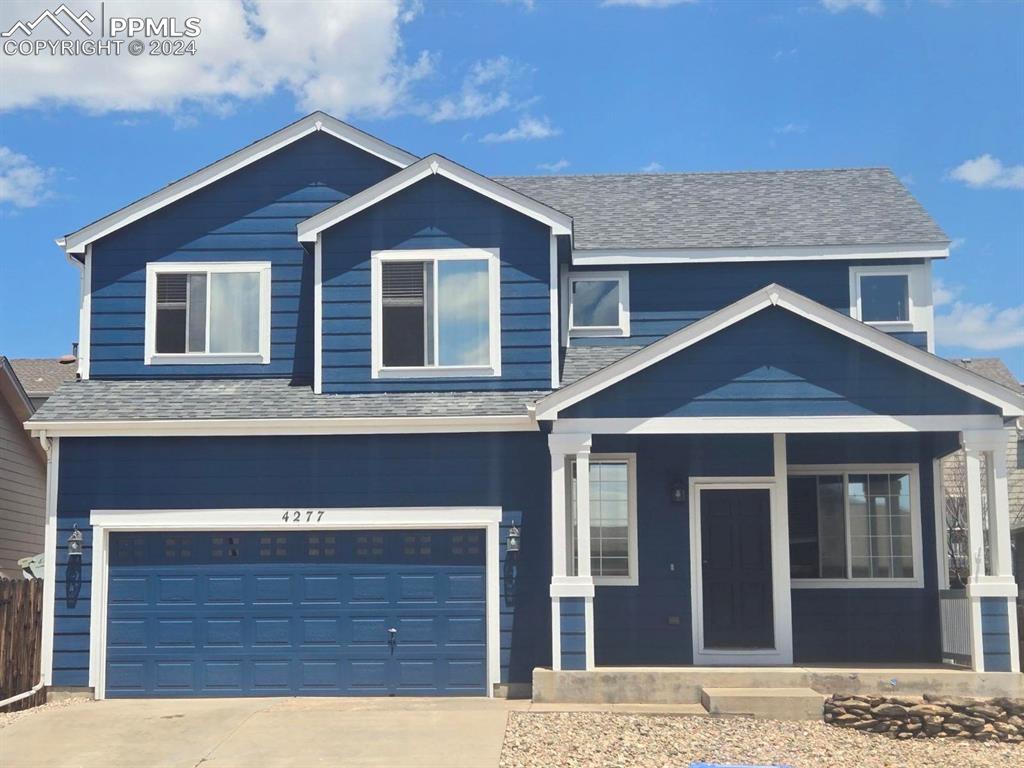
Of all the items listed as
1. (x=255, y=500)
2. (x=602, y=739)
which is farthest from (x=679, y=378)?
(x=255, y=500)

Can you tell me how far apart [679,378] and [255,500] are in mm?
5199

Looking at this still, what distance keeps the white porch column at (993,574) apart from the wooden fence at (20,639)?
10.6 meters

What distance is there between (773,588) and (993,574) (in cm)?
251

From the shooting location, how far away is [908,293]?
15531mm

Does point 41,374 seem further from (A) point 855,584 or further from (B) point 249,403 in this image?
(A) point 855,584

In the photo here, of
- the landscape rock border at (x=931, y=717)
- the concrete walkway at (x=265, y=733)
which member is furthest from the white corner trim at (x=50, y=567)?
the landscape rock border at (x=931, y=717)

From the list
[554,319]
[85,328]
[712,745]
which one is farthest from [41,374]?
[712,745]

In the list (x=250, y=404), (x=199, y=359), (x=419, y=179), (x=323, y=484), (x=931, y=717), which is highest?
(x=419, y=179)

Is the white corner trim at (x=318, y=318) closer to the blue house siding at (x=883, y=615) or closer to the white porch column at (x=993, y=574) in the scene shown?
the blue house siding at (x=883, y=615)

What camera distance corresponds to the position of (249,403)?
13953 mm

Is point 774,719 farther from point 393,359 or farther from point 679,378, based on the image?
point 393,359

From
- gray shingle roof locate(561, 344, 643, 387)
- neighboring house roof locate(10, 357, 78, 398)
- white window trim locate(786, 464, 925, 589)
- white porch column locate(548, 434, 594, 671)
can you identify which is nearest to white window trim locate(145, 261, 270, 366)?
gray shingle roof locate(561, 344, 643, 387)

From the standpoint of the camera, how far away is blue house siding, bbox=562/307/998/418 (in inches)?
490

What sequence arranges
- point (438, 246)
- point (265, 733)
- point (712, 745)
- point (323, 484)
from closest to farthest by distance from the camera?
point (712, 745) < point (265, 733) < point (323, 484) < point (438, 246)
